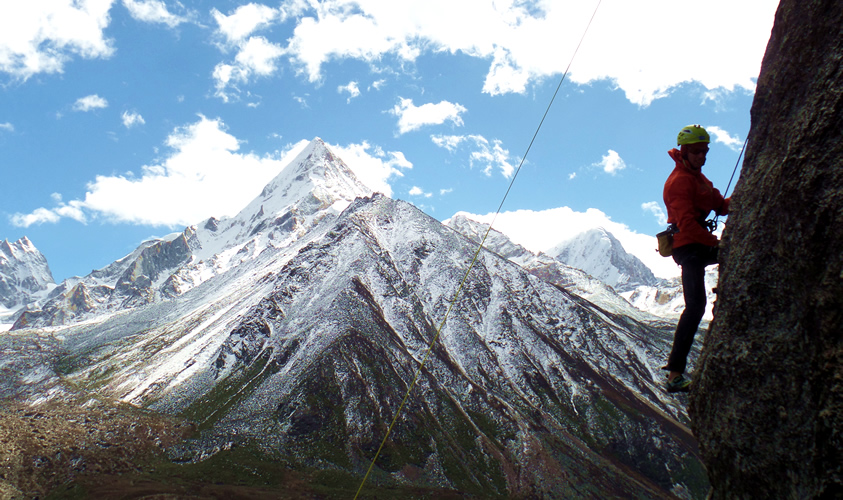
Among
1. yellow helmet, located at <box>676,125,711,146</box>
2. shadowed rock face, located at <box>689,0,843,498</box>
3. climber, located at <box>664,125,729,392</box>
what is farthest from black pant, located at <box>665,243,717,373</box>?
yellow helmet, located at <box>676,125,711,146</box>

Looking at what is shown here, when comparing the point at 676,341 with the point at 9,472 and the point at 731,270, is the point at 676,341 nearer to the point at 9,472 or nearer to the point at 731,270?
the point at 731,270

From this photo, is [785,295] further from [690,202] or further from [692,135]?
[692,135]

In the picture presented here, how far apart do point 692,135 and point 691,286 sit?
9.60 feet

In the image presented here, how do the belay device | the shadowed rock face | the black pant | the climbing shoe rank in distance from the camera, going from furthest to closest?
the belay device, the climbing shoe, the black pant, the shadowed rock face

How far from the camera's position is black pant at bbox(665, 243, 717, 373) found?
902 cm

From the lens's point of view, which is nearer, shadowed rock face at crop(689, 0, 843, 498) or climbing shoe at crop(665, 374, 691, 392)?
shadowed rock face at crop(689, 0, 843, 498)

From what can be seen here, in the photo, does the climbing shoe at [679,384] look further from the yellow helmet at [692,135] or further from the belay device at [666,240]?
the yellow helmet at [692,135]

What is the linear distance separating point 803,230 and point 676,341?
137 inches

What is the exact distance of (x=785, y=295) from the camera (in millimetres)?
6793

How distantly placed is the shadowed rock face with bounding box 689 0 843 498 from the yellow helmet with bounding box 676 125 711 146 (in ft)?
4.02

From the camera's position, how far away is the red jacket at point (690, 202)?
9078mm

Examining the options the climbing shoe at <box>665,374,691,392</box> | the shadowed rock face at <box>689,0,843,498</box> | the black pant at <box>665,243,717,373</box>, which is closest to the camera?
the shadowed rock face at <box>689,0,843,498</box>

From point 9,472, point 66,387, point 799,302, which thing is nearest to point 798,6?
point 799,302

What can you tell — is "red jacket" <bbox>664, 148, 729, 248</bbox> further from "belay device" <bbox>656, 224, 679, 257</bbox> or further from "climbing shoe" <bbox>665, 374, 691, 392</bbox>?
"climbing shoe" <bbox>665, 374, 691, 392</bbox>
